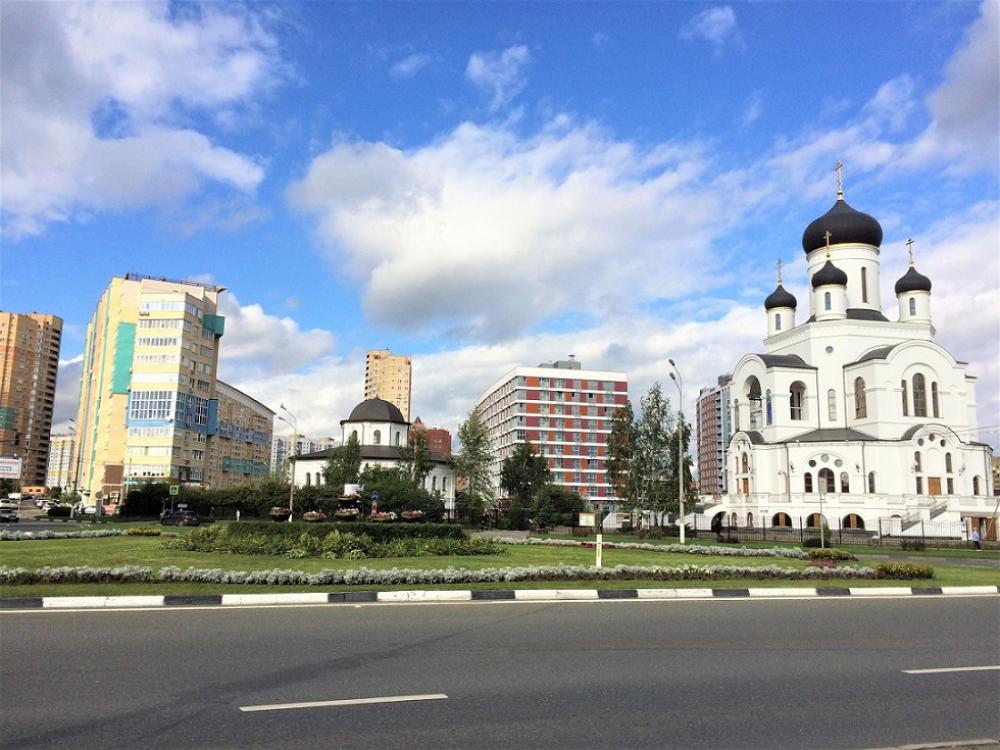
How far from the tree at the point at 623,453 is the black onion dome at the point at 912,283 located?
2876 cm

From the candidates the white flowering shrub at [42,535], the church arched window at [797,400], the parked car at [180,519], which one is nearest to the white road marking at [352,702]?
the white flowering shrub at [42,535]

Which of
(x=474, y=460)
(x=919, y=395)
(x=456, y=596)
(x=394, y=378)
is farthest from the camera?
(x=394, y=378)

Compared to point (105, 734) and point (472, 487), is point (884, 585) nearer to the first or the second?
point (105, 734)

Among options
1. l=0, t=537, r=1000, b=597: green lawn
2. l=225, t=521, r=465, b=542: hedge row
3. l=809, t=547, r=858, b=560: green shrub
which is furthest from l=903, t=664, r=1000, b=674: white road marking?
l=809, t=547, r=858, b=560: green shrub

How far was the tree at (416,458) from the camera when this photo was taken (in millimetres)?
62281

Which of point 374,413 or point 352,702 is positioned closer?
point 352,702

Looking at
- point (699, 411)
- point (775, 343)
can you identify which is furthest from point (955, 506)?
point (699, 411)

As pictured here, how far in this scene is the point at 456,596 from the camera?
13664mm

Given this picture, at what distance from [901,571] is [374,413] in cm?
5803

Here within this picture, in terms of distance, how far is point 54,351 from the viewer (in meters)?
140

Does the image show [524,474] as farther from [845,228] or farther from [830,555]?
[830,555]

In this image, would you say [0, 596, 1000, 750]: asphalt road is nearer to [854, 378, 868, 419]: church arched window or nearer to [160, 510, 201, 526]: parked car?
[160, 510, 201, 526]: parked car

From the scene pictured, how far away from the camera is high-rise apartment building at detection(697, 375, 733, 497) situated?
161125 millimetres

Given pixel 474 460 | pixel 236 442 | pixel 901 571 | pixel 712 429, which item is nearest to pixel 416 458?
pixel 474 460
